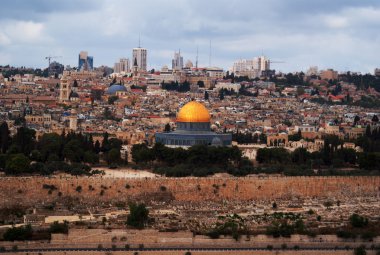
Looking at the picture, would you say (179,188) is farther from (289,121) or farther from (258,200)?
(289,121)

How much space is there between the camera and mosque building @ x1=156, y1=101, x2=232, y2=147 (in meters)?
75.7

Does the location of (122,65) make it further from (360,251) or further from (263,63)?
(360,251)

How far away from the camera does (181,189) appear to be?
61.2 m

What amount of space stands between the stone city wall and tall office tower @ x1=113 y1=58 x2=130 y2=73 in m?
120

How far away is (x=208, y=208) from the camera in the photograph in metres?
58.7

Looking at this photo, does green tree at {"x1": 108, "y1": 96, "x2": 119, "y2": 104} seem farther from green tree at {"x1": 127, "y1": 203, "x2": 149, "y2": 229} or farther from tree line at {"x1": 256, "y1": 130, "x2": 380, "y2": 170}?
green tree at {"x1": 127, "y1": 203, "x2": 149, "y2": 229}

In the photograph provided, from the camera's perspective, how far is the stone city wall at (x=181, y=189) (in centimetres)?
5838

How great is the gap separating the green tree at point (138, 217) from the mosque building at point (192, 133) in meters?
22.2

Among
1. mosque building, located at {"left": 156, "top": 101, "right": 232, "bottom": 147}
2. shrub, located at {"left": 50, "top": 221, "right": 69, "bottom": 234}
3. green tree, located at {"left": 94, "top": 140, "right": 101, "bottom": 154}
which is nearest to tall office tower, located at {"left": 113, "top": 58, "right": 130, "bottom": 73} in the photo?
mosque building, located at {"left": 156, "top": 101, "right": 232, "bottom": 147}

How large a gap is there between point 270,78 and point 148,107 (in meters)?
45.9

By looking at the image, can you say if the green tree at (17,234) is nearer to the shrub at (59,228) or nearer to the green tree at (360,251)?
the shrub at (59,228)

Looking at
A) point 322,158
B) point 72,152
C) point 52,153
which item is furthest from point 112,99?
point 72,152

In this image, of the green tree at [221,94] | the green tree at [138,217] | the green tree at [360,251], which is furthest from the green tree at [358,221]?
the green tree at [221,94]

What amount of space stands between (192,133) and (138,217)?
2584 centimetres
